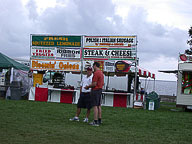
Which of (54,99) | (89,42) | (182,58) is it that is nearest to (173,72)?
(182,58)

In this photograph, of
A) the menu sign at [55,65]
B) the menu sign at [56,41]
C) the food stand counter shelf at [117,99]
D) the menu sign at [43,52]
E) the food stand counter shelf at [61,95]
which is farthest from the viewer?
the menu sign at [43,52]

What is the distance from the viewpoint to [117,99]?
65.3ft

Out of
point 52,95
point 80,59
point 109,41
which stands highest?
point 109,41

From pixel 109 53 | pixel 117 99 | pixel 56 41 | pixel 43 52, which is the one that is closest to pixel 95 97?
pixel 117 99

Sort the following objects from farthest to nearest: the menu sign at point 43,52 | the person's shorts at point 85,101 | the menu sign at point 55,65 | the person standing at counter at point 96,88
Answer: the menu sign at point 43,52, the menu sign at point 55,65, the person's shorts at point 85,101, the person standing at counter at point 96,88

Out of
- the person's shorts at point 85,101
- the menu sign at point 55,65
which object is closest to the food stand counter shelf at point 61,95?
the menu sign at point 55,65

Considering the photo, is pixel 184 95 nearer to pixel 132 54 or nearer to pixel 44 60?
pixel 132 54

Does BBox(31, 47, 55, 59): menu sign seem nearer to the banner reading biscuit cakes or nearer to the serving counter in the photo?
the serving counter

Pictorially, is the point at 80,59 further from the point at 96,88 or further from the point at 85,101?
the point at 96,88

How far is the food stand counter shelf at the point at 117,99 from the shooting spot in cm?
1957

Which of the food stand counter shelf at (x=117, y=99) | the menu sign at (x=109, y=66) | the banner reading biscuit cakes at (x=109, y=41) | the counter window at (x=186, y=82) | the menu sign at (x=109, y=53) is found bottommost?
the food stand counter shelf at (x=117, y=99)

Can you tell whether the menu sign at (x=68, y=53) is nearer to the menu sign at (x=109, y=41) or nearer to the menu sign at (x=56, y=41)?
the menu sign at (x=56, y=41)

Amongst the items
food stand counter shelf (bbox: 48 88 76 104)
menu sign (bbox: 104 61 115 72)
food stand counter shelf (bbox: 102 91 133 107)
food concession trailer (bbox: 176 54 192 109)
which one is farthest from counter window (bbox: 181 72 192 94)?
food stand counter shelf (bbox: 48 88 76 104)

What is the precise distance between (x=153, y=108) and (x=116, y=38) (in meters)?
4.44
